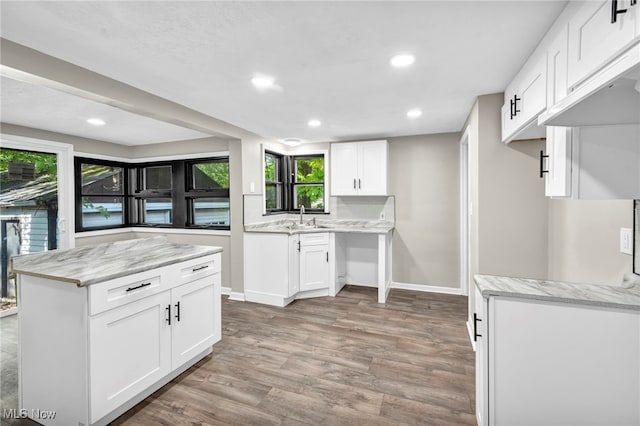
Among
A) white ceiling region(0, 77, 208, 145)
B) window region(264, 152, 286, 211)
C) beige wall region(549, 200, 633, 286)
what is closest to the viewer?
beige wall region(549, 200, 633, 286)

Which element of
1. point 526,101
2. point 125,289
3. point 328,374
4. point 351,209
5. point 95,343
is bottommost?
point 328,374

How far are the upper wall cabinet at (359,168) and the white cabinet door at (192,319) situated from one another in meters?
2.48

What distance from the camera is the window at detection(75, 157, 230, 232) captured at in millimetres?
4473

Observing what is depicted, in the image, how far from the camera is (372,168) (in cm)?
438

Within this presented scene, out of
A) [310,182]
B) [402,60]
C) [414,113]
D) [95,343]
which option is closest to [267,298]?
[310,182]

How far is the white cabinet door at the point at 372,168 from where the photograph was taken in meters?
4.32

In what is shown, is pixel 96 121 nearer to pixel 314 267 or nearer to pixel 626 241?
pixel 314 267

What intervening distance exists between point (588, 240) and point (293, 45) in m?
2.21

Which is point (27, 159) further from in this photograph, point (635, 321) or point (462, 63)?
point (635, 321)

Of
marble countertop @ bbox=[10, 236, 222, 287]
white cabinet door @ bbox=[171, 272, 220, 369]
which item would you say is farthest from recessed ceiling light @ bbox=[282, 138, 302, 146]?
white cabinet door @ bbox=[171, 272, 220, 369]

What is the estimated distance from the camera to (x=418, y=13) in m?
1.52

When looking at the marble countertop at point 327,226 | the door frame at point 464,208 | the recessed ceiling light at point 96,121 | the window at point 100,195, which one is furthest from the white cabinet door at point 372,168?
the window at point 100,195

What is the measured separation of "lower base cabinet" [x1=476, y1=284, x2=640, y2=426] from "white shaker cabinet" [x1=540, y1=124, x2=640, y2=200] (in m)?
0.51

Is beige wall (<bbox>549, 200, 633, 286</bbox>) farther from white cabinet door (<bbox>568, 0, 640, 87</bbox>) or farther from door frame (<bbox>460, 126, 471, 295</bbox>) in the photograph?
door frame (<bbox>460, 126, 471, 295</bbox>)
